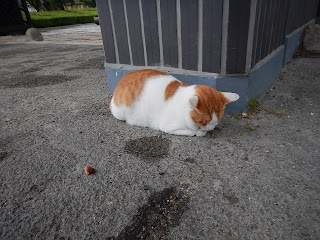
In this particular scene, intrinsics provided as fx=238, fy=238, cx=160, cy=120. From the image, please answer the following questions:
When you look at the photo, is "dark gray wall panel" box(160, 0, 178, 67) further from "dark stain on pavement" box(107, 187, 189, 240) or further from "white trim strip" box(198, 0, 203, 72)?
"dark stain on pavement" box(107, 187, 189, 240)

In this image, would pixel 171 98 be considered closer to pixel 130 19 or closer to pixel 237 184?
pixel 237 184

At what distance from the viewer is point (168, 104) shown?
208 cm

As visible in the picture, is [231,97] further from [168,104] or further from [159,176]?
[159,176]

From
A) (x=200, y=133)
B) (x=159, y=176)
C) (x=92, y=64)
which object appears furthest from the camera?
(x=92, y=64)

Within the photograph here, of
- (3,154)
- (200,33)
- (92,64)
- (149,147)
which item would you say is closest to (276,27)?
(200,33)

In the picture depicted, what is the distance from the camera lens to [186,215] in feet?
4.42

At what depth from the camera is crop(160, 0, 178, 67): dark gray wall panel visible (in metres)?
2.35

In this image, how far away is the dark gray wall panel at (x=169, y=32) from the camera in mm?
2348

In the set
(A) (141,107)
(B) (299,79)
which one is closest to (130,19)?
(A) (141,107)

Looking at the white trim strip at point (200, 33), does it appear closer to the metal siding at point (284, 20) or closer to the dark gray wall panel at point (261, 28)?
the dark gray wall panel at point (261, 28)

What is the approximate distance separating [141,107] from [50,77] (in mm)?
2846

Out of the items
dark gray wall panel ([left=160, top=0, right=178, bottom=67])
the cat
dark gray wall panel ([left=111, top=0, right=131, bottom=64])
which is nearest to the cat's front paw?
the cat

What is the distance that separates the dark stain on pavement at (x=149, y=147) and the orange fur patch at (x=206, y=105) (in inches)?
13.8

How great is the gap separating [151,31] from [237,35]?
92 centimetres
